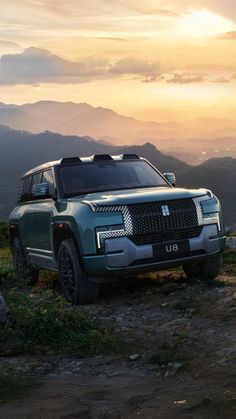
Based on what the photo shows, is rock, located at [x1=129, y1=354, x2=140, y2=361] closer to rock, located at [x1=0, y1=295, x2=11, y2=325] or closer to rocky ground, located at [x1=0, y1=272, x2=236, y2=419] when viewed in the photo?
rocky ground, located at [x1=0, y1=272, x2=236, y2=419]

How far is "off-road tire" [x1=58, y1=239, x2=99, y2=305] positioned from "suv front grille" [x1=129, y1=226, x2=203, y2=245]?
0.92 metres

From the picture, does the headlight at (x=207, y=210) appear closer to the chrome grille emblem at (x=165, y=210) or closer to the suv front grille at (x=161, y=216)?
the suv front grille at (x=161, y=216)

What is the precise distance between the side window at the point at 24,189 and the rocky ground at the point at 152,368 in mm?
3880

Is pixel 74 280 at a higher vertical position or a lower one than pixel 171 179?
lower

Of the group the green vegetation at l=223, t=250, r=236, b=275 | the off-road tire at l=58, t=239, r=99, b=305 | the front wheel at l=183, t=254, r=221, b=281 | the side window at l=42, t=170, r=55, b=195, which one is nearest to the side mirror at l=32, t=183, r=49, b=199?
the side window at l=42, t=170, r=55, b=195

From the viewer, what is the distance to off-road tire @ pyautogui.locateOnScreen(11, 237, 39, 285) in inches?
437

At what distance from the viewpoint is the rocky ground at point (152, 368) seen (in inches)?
158

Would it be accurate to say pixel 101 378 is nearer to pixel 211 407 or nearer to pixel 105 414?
pixel 105 414

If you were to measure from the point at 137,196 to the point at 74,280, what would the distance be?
1567mm

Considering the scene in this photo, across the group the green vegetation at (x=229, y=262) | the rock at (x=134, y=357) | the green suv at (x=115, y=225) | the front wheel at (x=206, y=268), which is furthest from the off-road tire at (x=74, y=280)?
the green vegetation at (x=229, y=262)

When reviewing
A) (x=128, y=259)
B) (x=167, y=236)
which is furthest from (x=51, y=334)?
(x=167, y=236)

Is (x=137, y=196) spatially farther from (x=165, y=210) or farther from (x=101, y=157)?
(x=101, y=157)

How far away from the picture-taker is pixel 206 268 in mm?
9031

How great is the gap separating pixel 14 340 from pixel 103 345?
3.21 feet
